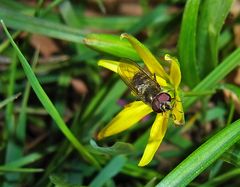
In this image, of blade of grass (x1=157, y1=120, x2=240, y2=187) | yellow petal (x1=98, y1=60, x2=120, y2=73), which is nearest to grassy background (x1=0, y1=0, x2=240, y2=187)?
blade of grass (x1=157, y1=120, x2=240, y2=187)

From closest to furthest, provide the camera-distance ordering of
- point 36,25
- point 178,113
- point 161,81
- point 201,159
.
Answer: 1. point 201,159
2. point 178,113
3. point 161,81
4. point 36,25

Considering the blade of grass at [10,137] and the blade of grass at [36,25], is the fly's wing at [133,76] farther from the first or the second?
the blade of grass at [10,137]

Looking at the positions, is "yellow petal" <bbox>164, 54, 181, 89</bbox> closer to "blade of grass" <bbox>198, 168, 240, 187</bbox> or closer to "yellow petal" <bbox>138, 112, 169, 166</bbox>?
"yellow petal" <bbox>138, 112, 169, 166</bbox>

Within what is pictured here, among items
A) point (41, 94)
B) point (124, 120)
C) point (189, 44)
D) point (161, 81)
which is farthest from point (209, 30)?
point (41, 94)

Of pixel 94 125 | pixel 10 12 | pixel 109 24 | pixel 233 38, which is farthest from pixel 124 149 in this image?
pixel 109 24

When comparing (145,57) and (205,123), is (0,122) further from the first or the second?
(145,57)

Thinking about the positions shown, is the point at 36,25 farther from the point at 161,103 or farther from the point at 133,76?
the point at 161,103

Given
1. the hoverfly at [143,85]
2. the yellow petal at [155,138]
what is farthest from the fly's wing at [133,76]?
the yellow petal at [155,138]
